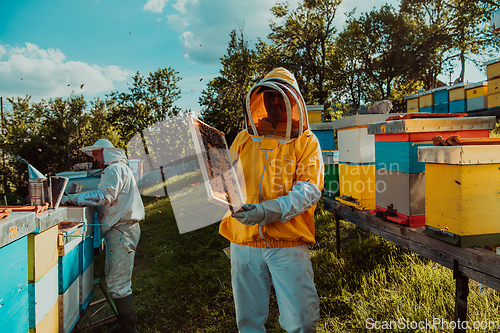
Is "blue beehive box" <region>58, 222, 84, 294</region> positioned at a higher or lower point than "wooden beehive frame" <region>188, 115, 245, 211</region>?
lower

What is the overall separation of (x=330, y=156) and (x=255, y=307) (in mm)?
2612

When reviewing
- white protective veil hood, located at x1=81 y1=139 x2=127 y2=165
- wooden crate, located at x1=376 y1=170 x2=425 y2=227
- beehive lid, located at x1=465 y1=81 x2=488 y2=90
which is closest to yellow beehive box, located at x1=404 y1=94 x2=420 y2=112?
beehive lid, located at x1=465 y1=81 x2=488 y2=90

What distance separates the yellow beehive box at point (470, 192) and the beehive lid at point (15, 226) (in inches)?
97.6

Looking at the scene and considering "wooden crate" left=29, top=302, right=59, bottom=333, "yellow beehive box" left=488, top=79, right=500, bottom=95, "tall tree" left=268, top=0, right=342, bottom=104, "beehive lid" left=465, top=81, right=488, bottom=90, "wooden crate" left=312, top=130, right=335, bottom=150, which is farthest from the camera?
"tall tree" left=268, top=0, right=342, bottom=104

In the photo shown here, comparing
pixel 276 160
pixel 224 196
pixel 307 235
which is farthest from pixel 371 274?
pixel 224 196

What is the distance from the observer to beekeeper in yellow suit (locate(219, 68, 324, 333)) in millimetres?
1740

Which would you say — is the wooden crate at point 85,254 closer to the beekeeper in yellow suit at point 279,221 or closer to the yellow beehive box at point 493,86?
the beekeeper in yellow suit at point 279,221

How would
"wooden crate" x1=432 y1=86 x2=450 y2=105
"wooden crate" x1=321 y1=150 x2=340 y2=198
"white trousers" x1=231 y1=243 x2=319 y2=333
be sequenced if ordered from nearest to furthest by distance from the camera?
"white trousers" x1=231 y1=243 x2=319 y2=333 < "wooden crate" x1=321 y1=150 x2=340 y2=198 < "wooden crate" x1=432 y1=86 x2=450 y2=105

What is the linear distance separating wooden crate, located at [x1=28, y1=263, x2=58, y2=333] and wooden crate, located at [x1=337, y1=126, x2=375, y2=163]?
298cm

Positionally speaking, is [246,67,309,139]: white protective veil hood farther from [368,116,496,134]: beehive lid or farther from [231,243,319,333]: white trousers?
[368,116,496,134]: beehive lid

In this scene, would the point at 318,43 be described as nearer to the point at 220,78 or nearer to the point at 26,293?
the point at 220,78

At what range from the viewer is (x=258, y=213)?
1.58m

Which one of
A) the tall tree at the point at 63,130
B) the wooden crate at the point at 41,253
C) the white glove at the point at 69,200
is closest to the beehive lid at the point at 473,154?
the wooden crate at the point at 41,253

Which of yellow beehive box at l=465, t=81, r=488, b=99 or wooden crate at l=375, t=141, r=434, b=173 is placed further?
yellow beehive box at l=465, t=81, r=488, b=99
